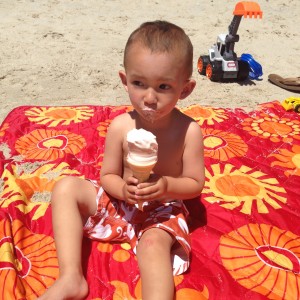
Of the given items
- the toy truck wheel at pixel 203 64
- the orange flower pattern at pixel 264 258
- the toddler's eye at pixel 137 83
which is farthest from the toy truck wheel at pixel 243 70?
the toddler's eye at pixel 137 83

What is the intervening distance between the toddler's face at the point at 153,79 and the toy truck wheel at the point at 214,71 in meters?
2.27

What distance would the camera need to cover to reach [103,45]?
4.41m

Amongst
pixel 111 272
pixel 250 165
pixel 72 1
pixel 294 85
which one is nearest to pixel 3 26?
pixel 72 1

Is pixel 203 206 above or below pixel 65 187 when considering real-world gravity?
below

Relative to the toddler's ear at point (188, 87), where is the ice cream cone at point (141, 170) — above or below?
below

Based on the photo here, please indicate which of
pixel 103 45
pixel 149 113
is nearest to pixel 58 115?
pixel 149 113

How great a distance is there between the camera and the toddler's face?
53.2 inches

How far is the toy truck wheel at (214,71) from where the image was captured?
359 centimetres

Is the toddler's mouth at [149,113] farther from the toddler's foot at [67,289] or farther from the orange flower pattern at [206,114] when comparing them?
the orange flower pattern at [206,114]

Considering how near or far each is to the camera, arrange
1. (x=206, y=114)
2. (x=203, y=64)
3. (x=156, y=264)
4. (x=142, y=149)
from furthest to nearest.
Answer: (x=203, y=64)
(x=206, y=114)
(x=156, y=264)
(x=142, y=149)

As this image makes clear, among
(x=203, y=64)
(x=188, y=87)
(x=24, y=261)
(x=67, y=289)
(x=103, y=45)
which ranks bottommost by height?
(x=103, y=45)

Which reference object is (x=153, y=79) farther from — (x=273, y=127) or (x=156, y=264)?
(x=273, y=127)

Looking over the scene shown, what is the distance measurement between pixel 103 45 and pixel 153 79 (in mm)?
3229

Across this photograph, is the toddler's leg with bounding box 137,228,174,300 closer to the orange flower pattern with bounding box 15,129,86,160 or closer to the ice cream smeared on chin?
the ice cream smeared on chin
